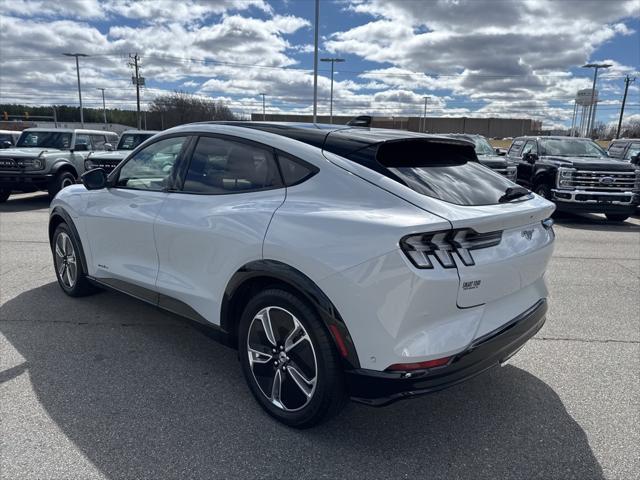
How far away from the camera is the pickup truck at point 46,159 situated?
448 inches

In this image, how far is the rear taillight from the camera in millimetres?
2227

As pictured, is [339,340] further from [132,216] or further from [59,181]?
[59,181]

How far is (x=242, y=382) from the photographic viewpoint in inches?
131

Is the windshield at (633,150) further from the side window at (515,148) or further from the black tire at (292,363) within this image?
the black tire at (292,363)

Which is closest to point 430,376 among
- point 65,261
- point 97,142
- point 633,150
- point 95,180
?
point 95,180

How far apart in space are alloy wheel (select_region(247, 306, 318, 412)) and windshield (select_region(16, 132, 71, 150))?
12394 mm

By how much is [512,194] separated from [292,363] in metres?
1.67

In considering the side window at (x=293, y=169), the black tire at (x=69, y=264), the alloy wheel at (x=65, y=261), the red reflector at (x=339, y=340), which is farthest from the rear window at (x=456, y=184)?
the alloy wheel at (x=65, y=261)

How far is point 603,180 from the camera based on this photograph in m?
10.7

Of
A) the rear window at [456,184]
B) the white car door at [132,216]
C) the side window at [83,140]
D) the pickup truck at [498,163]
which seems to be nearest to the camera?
the rear window at [456,184]

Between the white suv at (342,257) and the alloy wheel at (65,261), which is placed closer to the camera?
the white suv at (342,257)

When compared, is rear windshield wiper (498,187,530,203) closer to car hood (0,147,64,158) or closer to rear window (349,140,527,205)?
rear window (349,140,527,205)

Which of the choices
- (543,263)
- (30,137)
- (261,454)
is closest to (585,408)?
(543,263)

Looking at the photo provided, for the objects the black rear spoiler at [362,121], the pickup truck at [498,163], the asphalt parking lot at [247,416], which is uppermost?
the black rear spoiler at [362,121]
